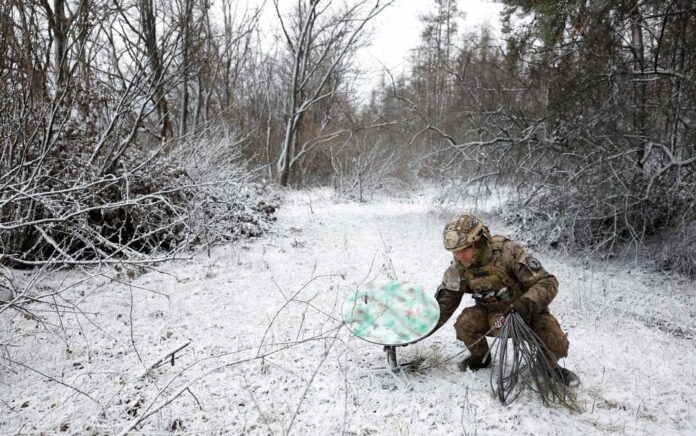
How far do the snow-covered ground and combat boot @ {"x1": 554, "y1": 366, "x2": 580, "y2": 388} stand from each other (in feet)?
0.24

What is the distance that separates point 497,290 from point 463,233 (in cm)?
46

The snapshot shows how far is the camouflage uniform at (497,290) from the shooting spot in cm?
242

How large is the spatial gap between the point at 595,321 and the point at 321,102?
1416 cm

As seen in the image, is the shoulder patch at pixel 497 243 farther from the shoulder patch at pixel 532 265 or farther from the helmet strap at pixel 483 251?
the shoulder patch at pixel 532 265

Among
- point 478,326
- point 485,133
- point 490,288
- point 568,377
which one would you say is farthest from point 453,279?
point 485,133

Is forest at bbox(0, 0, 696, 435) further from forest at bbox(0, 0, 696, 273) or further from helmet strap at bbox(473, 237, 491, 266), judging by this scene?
helmet strap at bbox(473, 237, 491, 266)

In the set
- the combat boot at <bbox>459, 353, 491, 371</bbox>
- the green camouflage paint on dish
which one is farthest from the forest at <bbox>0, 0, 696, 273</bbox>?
the combat boot at <bbox>459, 353, 491, 371</bbox>

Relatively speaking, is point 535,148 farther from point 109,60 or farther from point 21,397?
point 109,60

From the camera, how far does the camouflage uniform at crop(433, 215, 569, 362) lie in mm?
2418

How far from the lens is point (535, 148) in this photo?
6.32 m

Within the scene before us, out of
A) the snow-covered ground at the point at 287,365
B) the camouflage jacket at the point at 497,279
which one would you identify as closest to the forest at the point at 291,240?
the snow-covered ground at the point at 287,365

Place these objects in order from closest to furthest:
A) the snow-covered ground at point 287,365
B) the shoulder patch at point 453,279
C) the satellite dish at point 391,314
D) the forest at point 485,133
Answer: the snow-covered ground at point 287,365
the satellite dish at point 391,314
the shoulder patch at point 453,279
the forest at point 485,133

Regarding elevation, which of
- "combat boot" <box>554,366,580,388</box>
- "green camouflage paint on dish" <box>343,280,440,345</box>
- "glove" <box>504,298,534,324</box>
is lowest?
"combat boot" <box>554,366,580,388</box>

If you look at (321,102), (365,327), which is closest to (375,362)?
(365,327)
